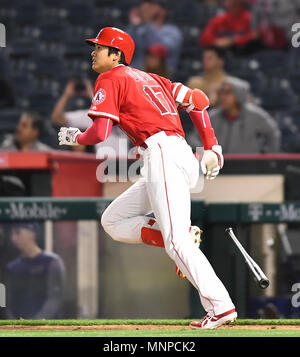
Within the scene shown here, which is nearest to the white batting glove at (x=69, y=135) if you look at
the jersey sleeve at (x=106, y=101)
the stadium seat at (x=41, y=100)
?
the jersey sleeve at (x=106, y=101)

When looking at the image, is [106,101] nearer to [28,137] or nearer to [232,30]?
[28,137]

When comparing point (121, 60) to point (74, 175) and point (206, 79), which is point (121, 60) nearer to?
point (74, 175)

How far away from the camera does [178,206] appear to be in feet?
12.9

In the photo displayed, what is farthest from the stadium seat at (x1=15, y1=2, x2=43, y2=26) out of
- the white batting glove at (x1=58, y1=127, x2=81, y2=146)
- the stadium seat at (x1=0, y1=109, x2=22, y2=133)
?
the white batting glove at (x1=58, y1=127, x2=81, y2=146)

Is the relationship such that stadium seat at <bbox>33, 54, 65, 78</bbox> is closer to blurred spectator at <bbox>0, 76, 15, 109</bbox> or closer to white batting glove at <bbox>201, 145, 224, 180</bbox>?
blurred spectator at <bbox>0, 76, 15, 109</bbox>

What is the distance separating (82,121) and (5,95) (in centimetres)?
210

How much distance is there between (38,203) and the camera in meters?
5.69

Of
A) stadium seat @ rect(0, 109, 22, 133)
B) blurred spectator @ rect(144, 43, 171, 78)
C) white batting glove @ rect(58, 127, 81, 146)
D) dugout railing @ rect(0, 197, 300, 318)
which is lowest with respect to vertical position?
dugout railing @ rect(0, 197, 300, 318)

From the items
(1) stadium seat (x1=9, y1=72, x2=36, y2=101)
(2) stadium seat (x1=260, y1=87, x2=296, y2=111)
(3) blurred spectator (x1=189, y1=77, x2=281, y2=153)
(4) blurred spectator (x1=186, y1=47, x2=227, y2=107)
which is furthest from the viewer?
(1) stadium seat (x1=9, y1=72, x2=36, y2=101)

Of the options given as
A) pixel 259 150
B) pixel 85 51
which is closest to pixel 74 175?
pixel 259 150

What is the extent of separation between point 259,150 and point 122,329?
3.81 metres

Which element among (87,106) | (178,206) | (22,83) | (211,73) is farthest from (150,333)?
(22,83)

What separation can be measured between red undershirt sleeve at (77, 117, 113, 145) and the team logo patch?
0.08 meters

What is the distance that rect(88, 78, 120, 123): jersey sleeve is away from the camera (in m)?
3.88
